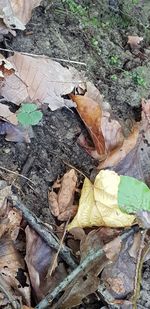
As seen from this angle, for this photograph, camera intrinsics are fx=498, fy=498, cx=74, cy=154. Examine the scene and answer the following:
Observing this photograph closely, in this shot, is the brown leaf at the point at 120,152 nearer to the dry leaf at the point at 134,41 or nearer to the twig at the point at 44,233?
the twig at the point at 44,233

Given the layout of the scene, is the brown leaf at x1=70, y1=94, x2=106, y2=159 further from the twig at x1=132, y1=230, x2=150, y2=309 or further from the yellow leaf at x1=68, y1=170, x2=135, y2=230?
the twig at x1=132, y1=230, x2=150, y2=309

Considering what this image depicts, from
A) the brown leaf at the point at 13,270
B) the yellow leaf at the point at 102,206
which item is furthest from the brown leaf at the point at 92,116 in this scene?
the brown leaf at the point at 13,270

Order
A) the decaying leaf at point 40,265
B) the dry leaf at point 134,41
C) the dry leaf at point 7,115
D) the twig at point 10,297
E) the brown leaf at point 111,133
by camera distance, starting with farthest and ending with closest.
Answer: the dry leaf at point 134,41 → the brown leaf at point 111,133 → the dry leaf at point 7,115 → the decaying leaf at point 40,265 → the twig at point 10,297

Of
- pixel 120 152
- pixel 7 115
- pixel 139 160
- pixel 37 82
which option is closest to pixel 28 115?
pixel 7 115

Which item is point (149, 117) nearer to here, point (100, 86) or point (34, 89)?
point (100, 86)

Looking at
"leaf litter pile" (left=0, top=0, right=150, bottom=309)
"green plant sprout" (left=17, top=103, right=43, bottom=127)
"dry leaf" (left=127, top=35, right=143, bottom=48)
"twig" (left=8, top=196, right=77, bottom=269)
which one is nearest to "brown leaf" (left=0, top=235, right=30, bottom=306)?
"leaf litter pile" (left=0, top=0, right=150, bottom=309)

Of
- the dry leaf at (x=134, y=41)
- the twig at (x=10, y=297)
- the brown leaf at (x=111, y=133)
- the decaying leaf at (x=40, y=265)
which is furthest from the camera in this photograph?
the dry leaf at (x=134, y=41)

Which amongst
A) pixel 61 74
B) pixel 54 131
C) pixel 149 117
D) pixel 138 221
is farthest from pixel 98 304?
pixel 61 74
